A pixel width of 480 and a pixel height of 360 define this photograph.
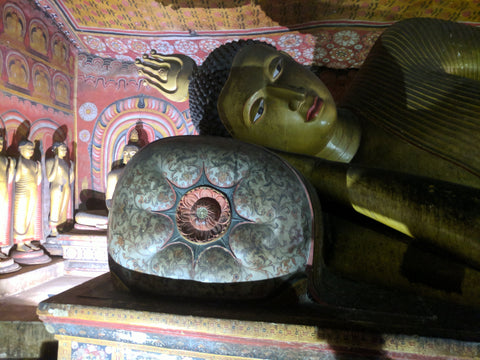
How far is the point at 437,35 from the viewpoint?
192 centimetres

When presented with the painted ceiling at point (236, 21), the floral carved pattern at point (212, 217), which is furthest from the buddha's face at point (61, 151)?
A: the floral carved pattern at point (212, 217)

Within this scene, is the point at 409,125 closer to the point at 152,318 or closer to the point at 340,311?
the point at 340,311

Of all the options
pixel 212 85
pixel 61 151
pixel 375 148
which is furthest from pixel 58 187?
pixel 375 148

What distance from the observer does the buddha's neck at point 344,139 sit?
1914mm

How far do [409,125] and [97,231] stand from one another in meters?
4.22

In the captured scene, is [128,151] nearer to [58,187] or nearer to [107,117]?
[107,117]

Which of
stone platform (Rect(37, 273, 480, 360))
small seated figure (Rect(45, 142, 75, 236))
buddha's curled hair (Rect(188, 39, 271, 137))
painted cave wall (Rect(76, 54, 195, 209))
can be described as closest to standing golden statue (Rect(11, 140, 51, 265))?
small seated figure (Rect(45, 142, 75, 236))

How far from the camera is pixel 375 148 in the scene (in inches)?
75.3

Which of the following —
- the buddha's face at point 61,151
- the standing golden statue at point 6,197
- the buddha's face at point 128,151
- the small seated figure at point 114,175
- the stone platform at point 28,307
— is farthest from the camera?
the buddha's face at point 128,151

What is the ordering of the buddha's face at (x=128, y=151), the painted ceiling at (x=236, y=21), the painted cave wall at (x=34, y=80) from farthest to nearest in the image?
1. the buddha's face at (x=128, y=151)
2. the painted cave wall at (x=34, y=80)
3. the painted ceiling at (x=236, y=21)

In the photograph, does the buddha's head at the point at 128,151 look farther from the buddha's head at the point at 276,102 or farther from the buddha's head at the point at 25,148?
the buddha's head at the point at 276,102

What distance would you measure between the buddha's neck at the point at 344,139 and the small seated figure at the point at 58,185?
13.6 ft

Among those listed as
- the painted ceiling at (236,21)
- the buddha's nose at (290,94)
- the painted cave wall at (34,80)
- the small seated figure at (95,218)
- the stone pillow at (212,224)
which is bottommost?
the small seated figure at (95,218)

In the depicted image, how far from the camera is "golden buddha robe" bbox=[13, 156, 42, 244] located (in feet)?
13.5
